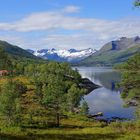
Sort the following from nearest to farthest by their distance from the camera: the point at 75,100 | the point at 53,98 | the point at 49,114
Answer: the point at 53,98, the point at 49,114, the point at 75,100

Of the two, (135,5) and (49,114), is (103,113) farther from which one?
(135,5)

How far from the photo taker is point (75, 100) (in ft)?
480

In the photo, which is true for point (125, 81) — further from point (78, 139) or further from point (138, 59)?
point (78, 139)

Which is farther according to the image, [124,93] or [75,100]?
[75,100]

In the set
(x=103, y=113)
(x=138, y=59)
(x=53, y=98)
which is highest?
(x=138, y=59)

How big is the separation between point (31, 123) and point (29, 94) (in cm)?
8011

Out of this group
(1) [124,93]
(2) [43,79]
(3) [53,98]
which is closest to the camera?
(1) [124,93]

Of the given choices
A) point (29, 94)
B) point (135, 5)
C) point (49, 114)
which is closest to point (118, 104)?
point (29, 94)

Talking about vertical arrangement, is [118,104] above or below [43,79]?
below

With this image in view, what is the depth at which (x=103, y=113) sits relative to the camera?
5876 inches

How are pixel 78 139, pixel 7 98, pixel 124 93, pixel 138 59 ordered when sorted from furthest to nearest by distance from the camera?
pixel 7 98, pixel 124 93, pixel 138 59, pixel 78 139

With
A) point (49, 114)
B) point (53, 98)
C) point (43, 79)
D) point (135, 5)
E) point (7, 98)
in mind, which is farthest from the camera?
point (43, 79)

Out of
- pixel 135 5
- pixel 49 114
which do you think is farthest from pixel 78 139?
pixel 49 114

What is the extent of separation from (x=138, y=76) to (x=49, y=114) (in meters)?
45.8
